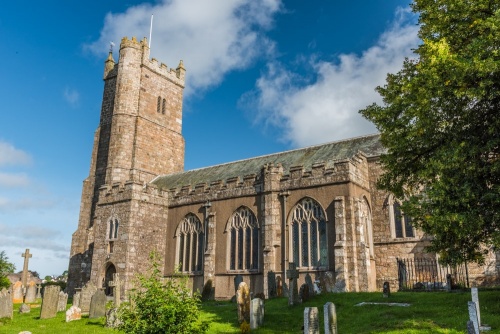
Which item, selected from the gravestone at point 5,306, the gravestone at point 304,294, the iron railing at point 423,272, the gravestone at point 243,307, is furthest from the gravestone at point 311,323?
the gravestone at point 5,306

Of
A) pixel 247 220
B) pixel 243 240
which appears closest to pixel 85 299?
pixel 243 240

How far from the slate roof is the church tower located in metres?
2.90

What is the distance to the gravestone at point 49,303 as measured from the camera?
1634cm

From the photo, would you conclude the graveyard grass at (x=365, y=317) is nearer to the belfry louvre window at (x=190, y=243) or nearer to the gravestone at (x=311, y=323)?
the gravestone at (x=311, y=323)

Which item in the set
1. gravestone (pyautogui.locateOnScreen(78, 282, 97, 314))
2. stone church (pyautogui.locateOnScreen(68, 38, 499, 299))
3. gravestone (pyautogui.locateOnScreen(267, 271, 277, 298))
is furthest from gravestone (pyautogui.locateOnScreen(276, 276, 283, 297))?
gravestone (pyautogui.locateOnScreen(78, 282, 97, 314))

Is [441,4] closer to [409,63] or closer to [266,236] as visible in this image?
[409,63]

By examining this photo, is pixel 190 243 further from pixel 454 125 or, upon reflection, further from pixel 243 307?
pixel 454 125

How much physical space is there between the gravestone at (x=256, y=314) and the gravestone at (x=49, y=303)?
8.51 meters

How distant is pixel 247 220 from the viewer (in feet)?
75.6

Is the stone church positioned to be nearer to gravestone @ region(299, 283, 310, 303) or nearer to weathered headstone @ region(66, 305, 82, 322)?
gravestone @ region(299, 283, 310, 303)

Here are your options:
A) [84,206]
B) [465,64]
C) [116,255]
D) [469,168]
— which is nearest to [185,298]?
[469,168]

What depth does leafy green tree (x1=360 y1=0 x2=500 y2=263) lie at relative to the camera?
10.4 m

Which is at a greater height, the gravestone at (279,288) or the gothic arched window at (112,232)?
the gothic arched window at (112,232)

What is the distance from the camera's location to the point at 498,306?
11492mm
